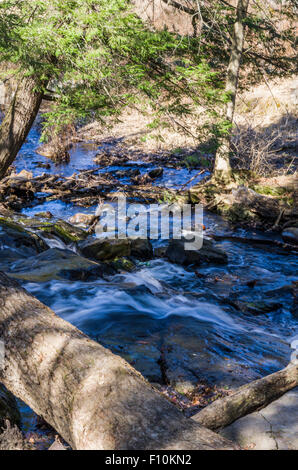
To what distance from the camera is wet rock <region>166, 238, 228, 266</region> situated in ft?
24.6

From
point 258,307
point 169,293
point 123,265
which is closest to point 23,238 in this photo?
point 123,265

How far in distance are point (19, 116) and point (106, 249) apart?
3437mm

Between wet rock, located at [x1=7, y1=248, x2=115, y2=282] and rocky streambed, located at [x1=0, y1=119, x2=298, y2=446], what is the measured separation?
0.6 inches

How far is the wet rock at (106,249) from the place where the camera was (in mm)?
7230

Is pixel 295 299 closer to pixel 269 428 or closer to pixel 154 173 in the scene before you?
pixel 269 428

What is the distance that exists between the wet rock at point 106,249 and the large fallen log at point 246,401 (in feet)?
15.7

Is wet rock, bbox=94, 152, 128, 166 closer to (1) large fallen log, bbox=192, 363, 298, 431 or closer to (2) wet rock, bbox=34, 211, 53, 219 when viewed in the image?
(2) wet rock, bbox=34, 211, 53, 219

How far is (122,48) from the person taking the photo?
7008mm

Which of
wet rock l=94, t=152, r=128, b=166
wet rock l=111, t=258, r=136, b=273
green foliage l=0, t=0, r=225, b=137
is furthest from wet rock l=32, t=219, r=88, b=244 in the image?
wet rock l=94, t=152, r=128, b=166

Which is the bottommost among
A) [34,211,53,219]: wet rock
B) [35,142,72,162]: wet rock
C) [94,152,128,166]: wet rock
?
[34,211,53,219]: wet rock

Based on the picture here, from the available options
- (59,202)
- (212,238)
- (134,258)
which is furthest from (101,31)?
(59,202)

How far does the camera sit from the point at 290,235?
28.3 feet

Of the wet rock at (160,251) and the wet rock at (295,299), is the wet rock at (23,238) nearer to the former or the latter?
the wet rock at (160,251)

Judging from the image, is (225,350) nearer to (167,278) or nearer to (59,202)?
(167,278)
